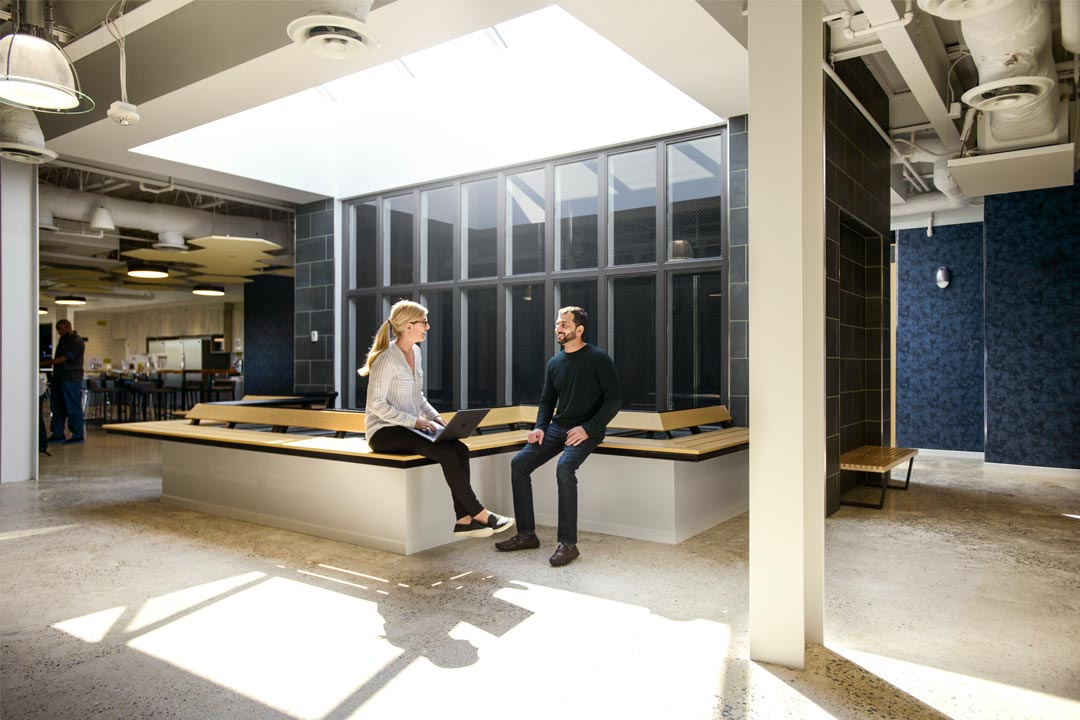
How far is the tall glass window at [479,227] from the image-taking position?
7.78 meters

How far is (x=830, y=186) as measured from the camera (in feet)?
17.9

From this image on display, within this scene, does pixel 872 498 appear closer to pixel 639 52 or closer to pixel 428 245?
pixel 639 52

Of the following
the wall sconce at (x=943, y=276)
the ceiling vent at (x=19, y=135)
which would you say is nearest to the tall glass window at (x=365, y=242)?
the ceiling vent at (x=19, y=135)

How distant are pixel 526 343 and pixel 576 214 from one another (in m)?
1.45

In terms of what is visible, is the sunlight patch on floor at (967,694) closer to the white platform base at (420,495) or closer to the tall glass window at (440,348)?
the white platform base at (420,495)

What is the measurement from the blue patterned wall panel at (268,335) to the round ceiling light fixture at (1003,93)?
Answer: 14633 millimetres

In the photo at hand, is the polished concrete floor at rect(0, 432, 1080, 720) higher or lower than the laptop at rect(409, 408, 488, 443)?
lower

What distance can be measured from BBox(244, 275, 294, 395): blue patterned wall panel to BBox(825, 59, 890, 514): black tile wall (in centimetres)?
1312

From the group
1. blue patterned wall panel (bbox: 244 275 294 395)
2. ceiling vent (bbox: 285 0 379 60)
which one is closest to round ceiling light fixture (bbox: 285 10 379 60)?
ceiling vent (bbox: 285 0 379 60)

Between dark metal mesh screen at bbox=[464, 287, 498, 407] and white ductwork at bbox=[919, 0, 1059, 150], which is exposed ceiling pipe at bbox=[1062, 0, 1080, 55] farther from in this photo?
dark metal mesh screen at bbox=[464, 287, 498, 407]

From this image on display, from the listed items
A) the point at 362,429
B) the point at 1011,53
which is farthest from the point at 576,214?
the point at 1011,53

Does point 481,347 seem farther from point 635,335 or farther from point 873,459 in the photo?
point 873,459

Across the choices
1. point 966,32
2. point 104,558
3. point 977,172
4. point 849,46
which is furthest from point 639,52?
point 104,558

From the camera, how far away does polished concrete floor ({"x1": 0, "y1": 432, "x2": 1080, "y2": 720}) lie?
7.93ft
